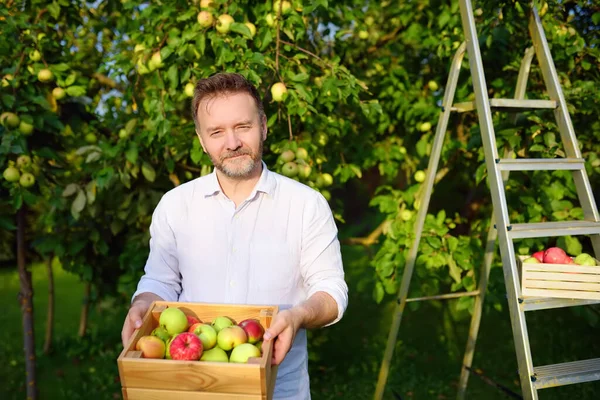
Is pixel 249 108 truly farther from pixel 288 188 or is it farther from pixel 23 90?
pixel 23 90

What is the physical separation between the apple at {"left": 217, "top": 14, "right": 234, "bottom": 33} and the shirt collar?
0.96 metres

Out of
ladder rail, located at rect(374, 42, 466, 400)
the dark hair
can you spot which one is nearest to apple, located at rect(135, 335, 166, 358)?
the dark hair

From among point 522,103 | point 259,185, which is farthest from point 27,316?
point 522,103

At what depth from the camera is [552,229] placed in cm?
223

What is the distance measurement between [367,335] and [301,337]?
3.16 metres

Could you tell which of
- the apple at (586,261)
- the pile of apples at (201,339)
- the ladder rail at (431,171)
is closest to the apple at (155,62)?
the ladder rail at (431,171)

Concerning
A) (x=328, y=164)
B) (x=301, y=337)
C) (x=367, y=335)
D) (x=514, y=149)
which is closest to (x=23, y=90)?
(x=328, y=164)

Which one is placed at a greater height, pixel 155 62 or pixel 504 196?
pixel 155 62

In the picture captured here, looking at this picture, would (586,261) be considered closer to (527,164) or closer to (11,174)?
(527,164)

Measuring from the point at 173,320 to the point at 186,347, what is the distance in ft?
0.45

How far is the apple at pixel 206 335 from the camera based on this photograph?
1350 millimetres

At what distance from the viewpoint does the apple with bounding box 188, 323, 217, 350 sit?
1.35m

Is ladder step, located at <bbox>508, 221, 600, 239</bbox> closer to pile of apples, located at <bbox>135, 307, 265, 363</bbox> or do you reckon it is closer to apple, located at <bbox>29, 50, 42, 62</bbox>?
pile of apples, located at <bbox>135, 307, 265, 363</bbox>

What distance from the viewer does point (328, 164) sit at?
329cm
